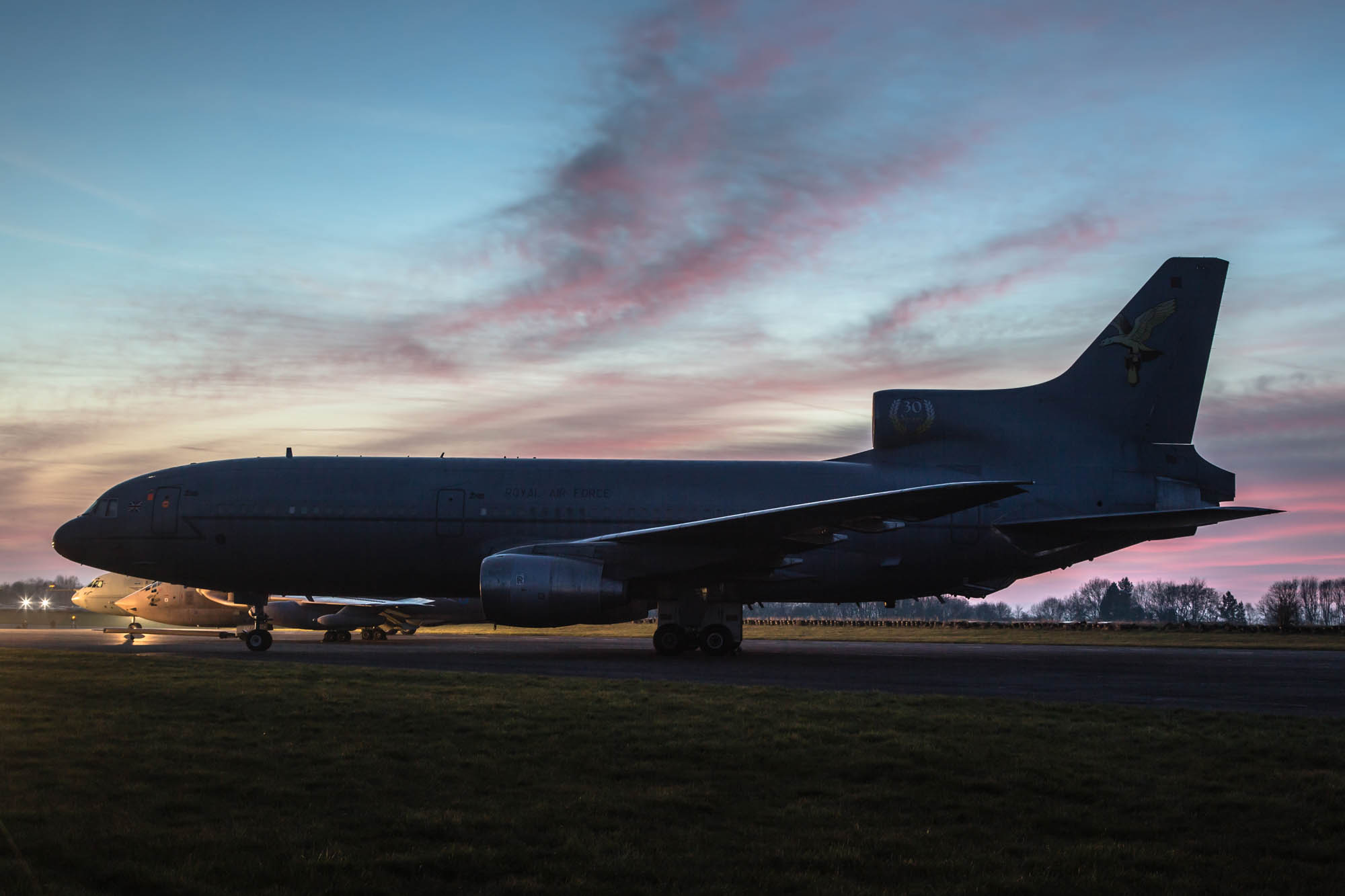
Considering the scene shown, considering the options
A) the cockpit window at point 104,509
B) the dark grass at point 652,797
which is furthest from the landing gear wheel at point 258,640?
the dark grass at point 652,797

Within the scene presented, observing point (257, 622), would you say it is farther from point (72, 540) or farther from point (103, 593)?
point (103, 593)

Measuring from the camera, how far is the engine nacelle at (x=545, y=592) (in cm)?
1850

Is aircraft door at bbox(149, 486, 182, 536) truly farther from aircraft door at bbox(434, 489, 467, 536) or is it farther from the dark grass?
the dark grass

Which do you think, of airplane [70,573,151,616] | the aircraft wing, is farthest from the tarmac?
airplane [70,573,151,616]

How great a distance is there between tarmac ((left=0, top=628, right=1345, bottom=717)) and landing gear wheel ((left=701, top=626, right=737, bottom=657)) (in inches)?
11.1

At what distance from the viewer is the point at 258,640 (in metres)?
21.7

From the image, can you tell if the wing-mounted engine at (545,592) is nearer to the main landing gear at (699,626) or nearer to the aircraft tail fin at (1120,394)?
the main landing gear at (699,626)

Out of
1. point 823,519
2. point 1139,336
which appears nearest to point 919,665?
point 823,519

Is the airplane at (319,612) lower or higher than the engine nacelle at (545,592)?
lower

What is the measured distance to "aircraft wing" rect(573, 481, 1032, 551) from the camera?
1733 centimetres

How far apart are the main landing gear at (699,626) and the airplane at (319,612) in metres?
12.2

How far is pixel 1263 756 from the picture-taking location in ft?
26.9

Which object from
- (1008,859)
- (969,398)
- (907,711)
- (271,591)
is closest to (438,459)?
(271,591)

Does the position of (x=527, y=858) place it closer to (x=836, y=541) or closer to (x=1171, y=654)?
(x=836, y=541)
